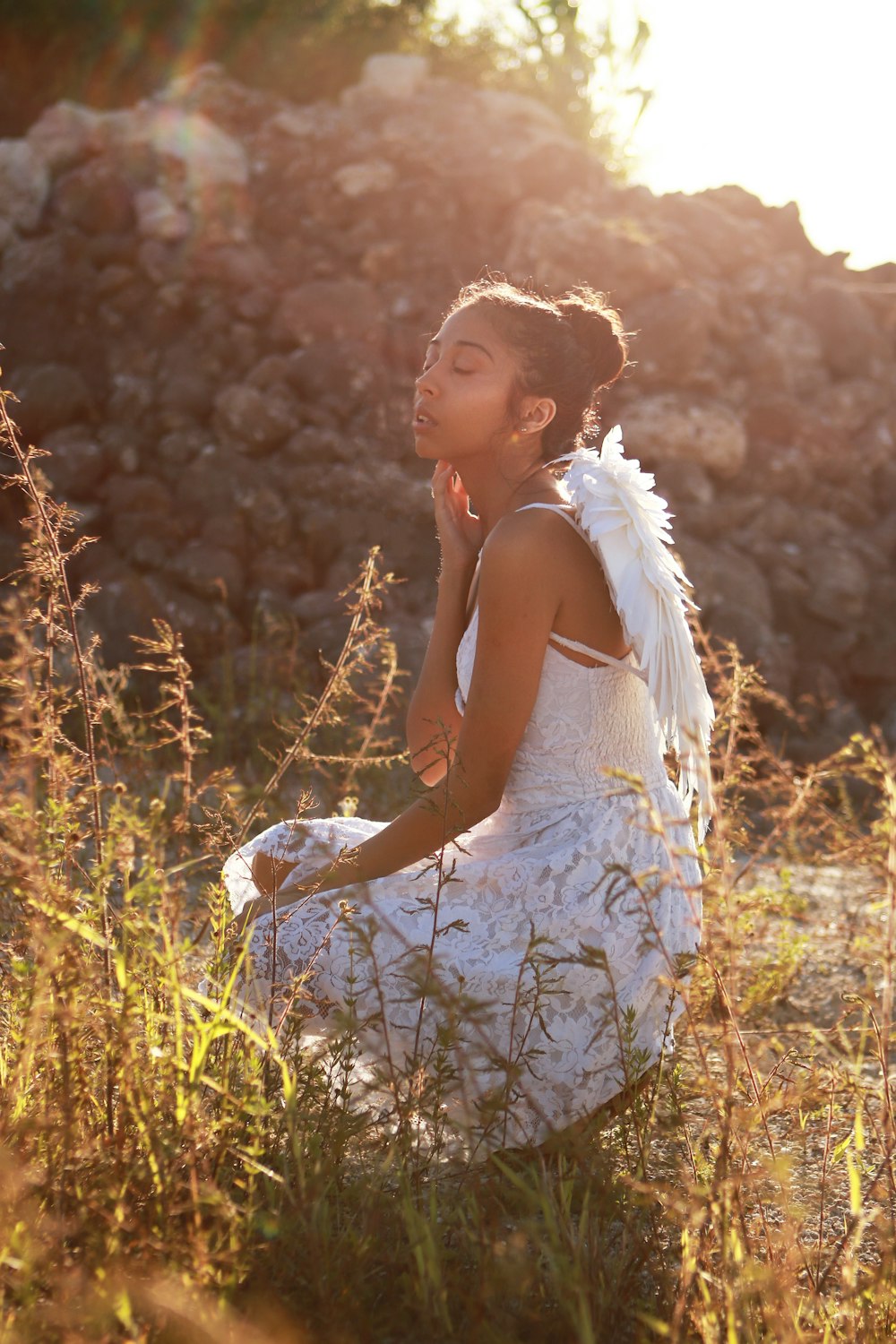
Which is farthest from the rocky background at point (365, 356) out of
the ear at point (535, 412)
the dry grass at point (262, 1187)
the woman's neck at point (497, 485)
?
the dry grass at point (262, 1187)

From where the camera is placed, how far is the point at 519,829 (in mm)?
2656

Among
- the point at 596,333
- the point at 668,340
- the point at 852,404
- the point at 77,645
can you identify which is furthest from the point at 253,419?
the point at 77,645

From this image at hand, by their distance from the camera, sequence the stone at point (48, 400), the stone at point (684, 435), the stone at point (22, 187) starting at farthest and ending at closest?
the stone at point (22, 187), the stone at point (684, 435), the stone at point (48, 400)

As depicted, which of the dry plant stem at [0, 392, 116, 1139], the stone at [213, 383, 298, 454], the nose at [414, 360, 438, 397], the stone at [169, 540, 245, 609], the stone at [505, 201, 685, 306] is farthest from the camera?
the stone at [505, 201, 685, 306]

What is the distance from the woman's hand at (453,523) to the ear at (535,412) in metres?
0.28

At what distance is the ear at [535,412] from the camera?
2.86 meters

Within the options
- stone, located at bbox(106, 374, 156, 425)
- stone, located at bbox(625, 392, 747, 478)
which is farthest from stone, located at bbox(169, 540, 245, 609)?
stone, located at bbox(625, 392, 747, 478)

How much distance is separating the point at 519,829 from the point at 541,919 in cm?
26

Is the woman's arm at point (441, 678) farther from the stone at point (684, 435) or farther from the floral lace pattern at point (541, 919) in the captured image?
the stone at point (684, 435)

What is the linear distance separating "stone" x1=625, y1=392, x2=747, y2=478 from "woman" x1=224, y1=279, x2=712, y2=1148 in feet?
17.9

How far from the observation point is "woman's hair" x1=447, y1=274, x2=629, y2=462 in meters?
2.84

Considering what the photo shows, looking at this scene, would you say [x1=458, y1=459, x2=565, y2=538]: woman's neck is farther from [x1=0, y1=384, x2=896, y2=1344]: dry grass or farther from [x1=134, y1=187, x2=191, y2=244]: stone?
[x1=134, y1=187, x2=191, y2=244]: stone

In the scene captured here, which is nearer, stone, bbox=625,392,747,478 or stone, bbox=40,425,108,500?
stone, bbox=40,425,108,500

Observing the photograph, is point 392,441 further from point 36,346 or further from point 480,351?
point 480,351
